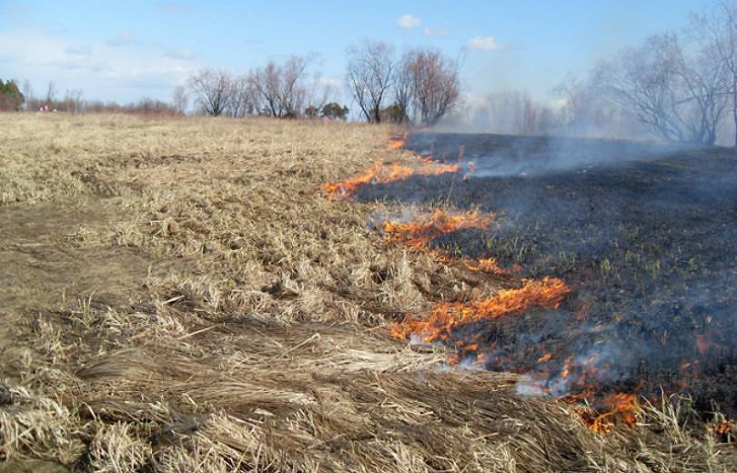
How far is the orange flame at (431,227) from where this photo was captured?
6918mm

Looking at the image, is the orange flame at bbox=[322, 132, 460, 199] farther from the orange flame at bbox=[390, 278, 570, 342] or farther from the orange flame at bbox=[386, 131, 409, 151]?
the orange flame at bbox=[390, 278, 570, 342]

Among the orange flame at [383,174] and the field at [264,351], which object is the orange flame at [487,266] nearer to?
the field at [264,351]

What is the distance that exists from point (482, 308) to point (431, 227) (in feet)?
8.15

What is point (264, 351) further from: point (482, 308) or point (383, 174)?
point (383, 174)

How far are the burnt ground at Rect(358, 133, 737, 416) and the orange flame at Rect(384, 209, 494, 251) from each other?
10.2 inches

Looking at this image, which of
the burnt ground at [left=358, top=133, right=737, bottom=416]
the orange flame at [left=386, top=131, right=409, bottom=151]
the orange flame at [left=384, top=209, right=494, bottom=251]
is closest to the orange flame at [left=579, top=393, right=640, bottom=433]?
the burnt ground at [left=358, top=133, right=737, bottom=416]

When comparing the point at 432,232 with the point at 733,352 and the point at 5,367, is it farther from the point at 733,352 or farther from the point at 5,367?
the point at 5,367

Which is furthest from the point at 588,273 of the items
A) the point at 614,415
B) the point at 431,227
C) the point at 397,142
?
the point at 397,142

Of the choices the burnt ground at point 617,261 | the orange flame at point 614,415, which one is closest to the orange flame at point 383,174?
the burnt ground at point 617,261

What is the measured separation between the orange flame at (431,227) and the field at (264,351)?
0.25 metres

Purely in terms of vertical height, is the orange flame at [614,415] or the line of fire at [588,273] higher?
the line of fire at [588,273]

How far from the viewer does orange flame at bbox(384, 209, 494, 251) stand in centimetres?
692

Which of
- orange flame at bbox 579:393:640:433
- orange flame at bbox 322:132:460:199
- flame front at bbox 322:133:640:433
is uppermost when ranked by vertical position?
orange flame at bbox 322:132:460:199

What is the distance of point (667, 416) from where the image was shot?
3152mm
